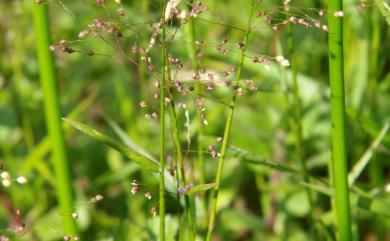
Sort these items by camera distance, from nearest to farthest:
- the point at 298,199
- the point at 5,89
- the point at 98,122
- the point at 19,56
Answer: the point at 298,199 → the point at 19,56 → the point at 5,89 → the point at 98,122

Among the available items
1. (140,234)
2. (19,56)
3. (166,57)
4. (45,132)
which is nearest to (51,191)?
(45,132)

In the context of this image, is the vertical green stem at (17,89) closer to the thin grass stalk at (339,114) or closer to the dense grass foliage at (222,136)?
the dense grass foliage at (222,136)

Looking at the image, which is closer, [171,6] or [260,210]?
[171,6]

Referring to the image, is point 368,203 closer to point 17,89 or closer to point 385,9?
point 385,9

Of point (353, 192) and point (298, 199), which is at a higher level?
point (353, 192)

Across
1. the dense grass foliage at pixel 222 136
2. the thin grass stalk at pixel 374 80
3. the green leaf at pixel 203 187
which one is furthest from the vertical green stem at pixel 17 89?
the green leaf at pixel 203 187

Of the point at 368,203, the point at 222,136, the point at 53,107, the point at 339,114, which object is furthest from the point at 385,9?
the point at 222,136

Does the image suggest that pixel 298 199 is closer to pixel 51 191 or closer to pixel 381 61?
pixel 381 61
